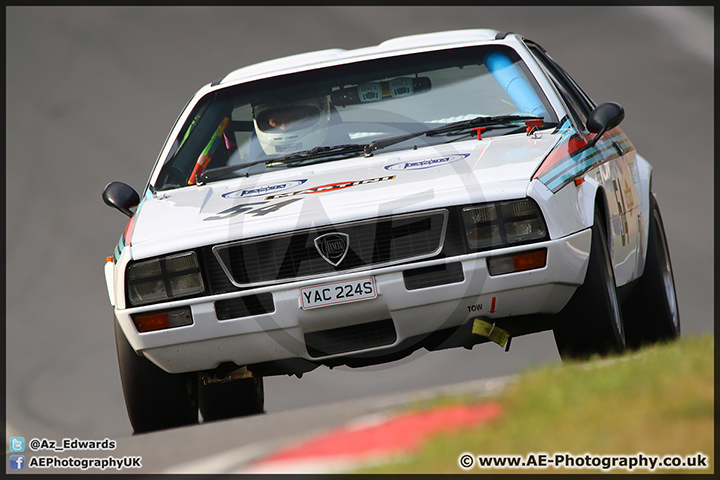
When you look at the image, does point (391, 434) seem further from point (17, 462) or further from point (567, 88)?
point (567, 88)

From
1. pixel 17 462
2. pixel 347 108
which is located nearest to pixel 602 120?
pixel 347 108

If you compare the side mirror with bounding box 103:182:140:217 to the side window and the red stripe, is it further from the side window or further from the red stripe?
the red stripe

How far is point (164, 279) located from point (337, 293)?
0.77 m

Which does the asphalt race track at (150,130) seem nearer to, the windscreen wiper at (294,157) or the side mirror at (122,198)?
the windscreen wiper at (294,157)

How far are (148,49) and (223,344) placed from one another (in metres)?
14.9

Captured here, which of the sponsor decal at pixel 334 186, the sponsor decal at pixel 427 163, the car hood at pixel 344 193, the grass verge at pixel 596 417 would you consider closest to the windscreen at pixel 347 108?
the car hood at pixel 344 193

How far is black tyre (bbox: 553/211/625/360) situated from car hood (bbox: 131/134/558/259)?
0.49m

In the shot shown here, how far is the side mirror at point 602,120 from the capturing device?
18.0 feet

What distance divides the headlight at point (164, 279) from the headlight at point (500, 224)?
3.81 feet

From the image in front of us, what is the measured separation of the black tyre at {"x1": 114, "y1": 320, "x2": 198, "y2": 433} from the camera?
5074mm

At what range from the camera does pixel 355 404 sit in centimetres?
432

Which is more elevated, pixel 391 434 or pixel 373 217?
pixel 373 217

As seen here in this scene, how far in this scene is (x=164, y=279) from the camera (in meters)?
4.77

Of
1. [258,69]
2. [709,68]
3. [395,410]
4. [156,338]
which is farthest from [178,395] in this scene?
[709,68]
